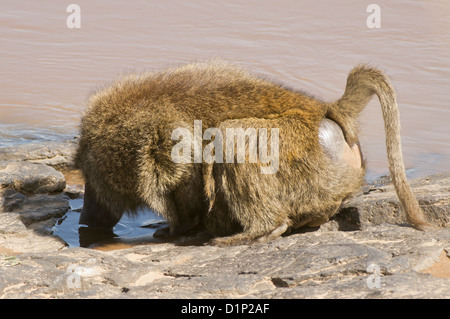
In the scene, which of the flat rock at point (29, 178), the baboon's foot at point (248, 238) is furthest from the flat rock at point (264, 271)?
the flat rock at point (29, 178)

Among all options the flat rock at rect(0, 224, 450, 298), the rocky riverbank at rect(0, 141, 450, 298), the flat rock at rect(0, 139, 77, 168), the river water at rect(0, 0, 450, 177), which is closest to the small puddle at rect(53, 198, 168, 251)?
the rocky riverbank at rect(0, 141, 450, 298)

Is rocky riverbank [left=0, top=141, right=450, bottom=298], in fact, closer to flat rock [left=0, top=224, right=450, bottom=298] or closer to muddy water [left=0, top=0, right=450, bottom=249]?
flat rock [left=0, top=224, right=450, bottom=298]

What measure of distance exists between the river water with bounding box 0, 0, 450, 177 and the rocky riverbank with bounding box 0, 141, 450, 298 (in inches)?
131

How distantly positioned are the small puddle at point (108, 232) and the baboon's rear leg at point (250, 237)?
2.56 feet

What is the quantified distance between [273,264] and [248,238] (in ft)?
2.83

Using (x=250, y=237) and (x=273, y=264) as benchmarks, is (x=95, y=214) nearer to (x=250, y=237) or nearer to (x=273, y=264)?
(x=250, y=237)

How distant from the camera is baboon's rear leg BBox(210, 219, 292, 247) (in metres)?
5.23

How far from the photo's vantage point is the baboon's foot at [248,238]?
17.1ft

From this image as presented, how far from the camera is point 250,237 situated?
17.4 feet

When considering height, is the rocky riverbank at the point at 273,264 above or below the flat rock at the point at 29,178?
below

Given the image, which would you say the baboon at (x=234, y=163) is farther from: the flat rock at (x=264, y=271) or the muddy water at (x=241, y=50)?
the muddy water at (x=241, y=50)

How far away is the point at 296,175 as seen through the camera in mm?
5137

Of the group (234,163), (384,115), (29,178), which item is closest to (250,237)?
(234,163)
